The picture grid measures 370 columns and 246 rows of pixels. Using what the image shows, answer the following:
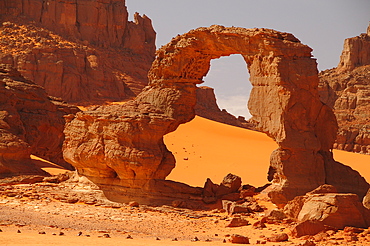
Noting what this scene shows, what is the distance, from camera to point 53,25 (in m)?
54.2

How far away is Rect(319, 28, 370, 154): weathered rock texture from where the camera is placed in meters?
46.6

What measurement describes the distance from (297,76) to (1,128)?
1015 centimetres

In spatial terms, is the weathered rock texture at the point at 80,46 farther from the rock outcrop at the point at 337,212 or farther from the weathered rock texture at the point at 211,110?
the rock outcrop at the point at 337,212

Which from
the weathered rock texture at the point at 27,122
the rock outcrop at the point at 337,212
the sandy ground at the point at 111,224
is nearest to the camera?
the sandy ground at the point at 111,224

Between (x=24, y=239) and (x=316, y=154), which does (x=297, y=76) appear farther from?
(x=24, y=239)

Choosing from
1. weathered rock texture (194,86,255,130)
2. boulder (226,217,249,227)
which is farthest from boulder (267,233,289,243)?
weathered rock texture (194,86,255,130)

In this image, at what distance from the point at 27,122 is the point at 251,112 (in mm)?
10891

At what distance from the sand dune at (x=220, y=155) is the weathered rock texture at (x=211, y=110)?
7.54m

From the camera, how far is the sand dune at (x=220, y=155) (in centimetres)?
2567

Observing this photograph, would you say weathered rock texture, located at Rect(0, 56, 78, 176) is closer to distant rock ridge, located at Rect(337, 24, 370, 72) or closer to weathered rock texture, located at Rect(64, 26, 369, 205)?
weathered rock texture, located at Rect(64, 26, 369, 205)

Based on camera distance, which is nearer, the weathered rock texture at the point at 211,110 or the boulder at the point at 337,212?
the boulder at the point at 337,212

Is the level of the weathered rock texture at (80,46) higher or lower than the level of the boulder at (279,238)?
higher

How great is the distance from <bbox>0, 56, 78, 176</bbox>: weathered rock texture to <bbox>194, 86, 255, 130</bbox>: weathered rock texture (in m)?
23.4

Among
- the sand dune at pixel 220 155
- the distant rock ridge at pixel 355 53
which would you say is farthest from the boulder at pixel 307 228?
the distant rock ridge at pixel 355 53
